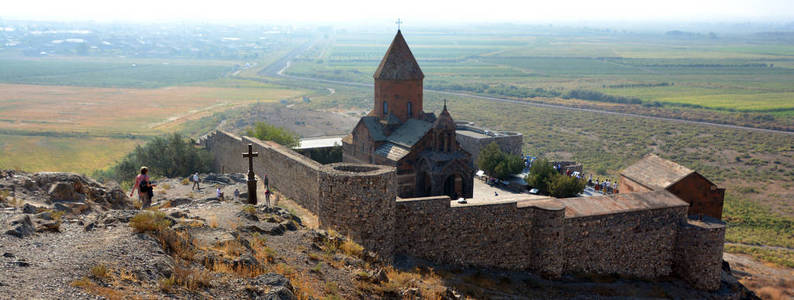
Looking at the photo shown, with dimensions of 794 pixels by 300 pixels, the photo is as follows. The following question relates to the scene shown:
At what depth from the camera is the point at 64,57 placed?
14675cm

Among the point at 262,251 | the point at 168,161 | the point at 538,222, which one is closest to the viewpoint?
the point at 262,251

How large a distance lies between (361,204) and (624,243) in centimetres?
783

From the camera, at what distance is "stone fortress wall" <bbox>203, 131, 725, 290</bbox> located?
1377 centimetres

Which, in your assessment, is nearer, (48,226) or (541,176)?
(48,226)

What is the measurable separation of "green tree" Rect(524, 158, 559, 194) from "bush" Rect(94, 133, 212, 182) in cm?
1544

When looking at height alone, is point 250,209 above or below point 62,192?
below

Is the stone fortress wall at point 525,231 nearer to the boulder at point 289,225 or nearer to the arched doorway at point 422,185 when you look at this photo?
the boulder at point 289,225

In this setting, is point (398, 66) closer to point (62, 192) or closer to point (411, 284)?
point (411, 284)

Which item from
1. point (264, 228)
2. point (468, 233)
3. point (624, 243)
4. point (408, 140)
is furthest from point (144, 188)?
point (624, 243)

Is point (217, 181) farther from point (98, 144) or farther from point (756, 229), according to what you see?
point (98, 144)

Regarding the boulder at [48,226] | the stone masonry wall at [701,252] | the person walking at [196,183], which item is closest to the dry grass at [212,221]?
the boulder at [48,226]

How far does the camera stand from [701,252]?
1664 cm

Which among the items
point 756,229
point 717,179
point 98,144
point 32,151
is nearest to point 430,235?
point 756,229

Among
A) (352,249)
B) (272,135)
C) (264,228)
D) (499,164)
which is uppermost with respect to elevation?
(264,228)
